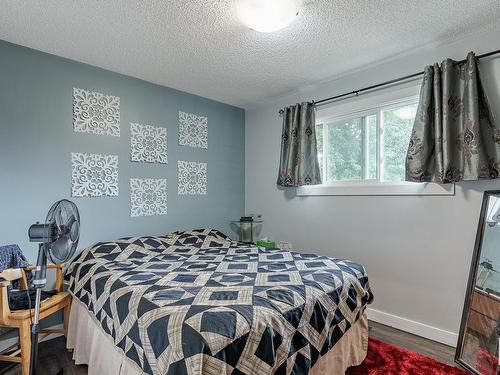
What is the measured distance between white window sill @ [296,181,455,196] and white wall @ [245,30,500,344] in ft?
0.18

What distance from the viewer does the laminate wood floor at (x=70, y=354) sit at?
77.2 inches

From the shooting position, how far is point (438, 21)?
2025 millimetres

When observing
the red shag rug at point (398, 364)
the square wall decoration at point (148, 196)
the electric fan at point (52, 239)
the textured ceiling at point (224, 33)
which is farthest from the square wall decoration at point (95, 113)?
the red shag rug at point (398, 364)

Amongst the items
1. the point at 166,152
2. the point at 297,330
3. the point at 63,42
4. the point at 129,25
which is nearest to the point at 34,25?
the point at 63,42

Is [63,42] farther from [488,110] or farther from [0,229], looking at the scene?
[488,110]

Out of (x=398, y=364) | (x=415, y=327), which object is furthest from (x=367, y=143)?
(x=398, y=364)

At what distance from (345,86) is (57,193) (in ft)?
9.51

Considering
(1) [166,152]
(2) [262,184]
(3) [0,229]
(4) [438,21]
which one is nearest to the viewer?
(4) [438,21]

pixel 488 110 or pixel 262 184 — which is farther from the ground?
pixel 488 110

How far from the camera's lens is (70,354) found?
2160 mm

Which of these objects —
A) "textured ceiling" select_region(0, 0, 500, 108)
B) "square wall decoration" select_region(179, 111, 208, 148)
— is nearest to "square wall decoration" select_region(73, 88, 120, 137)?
"textured ceiling" select_region(0, 0, 500, 108)

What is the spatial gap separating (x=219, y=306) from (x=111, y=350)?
78cm

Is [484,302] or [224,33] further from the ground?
[224,33]

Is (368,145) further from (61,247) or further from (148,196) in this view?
(61,247)
